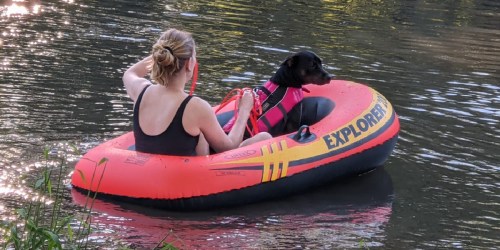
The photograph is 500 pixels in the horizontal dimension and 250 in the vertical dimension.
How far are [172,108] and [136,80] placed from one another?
1.73 feet

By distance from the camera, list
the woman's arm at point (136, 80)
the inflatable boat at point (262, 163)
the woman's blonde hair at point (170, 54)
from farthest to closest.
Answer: the woman's arm at point (136, 80)
the inflatable boat at point (262, 163)
the woman's blonde hair at point (170, 54)

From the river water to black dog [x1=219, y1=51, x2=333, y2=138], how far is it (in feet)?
2.36

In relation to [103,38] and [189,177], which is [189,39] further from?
[103,38]

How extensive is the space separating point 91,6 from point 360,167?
8.37m

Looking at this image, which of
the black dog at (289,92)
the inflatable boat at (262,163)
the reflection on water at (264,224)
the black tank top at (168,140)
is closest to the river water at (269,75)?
the reflection on water at (264,224)

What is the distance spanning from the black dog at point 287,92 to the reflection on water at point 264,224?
0.79 metres

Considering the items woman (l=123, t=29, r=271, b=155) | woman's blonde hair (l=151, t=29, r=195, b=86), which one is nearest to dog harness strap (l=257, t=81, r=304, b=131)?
woman (l=123, t=29, r=271, b=155)

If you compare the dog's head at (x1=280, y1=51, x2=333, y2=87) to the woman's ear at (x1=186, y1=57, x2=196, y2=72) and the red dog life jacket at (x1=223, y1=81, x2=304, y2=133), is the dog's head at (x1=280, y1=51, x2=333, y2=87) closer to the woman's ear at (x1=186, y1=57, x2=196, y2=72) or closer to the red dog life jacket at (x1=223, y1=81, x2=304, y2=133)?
the red dog life jacket at (x1=223, y1=81, x2=304, y2=133)

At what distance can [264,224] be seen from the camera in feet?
20.0

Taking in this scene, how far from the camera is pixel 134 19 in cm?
1371

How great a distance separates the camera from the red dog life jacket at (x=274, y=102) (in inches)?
289

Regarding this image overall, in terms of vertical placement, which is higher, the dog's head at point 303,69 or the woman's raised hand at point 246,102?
the dog's head at point 303,69

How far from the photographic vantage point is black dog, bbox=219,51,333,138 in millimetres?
7371

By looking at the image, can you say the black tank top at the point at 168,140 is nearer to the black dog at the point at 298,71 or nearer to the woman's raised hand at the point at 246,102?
the woman's raised hand at the point at 246,102
